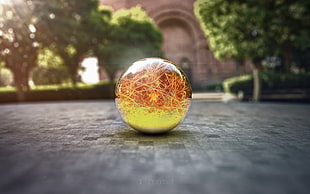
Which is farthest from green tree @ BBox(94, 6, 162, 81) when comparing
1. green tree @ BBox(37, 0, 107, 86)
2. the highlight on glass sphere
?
the highlight on glass sphere

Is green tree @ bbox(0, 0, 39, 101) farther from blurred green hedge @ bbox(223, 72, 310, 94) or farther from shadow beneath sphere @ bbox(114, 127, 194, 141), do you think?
blurred green hedge @ bbox(223, 72, 310, 94)

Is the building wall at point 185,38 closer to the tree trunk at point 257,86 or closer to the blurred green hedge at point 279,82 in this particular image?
the blurred green hedge at point 279,82

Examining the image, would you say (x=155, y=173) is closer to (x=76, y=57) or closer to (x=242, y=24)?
(x=242, y=24)

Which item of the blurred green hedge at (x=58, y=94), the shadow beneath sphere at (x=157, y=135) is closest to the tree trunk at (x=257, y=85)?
the shadow beneath sphere at (x=157, y=135)

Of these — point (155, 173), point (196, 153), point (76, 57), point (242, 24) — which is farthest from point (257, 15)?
point (76, 57)

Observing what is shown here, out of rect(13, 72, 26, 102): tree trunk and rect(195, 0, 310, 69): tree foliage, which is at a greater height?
rect(195, 0, 310, 69): tree foliage

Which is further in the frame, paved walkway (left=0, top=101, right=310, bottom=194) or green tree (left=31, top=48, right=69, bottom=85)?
green tree (left=31, top=48, right=69, bottom=85)

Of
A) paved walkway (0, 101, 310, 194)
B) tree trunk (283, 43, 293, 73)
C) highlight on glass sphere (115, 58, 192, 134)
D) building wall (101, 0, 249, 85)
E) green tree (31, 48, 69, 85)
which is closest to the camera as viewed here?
paved walkway (0, 101, 310, 194)
